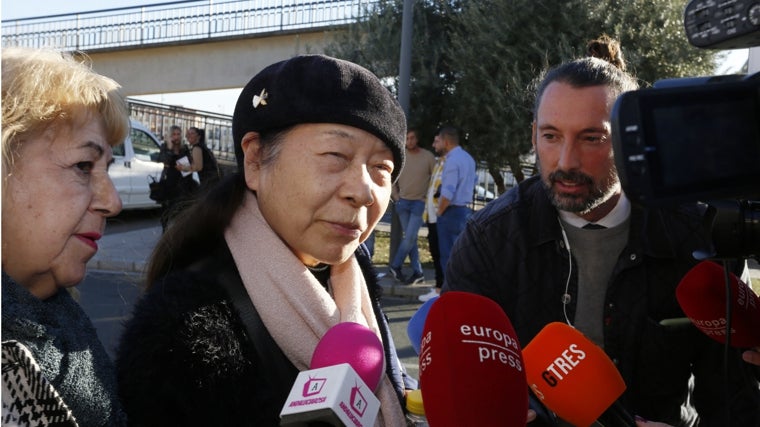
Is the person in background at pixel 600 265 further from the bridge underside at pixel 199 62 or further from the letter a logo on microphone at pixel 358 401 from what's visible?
the bridge underside at pixel 199 62

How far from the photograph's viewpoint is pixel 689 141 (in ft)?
5.06

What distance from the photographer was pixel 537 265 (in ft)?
8.05

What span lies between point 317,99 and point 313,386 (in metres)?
0.73

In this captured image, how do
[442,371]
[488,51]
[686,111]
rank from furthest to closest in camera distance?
[488,51] < [686,111] < [442,371]

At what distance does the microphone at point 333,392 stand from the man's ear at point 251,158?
0.52 meters

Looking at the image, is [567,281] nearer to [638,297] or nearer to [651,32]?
[638,297]

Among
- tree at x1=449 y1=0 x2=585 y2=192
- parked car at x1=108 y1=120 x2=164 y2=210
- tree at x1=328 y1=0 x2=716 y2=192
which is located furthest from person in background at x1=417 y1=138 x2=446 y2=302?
parked car at x1=108 y1=120 x2=164 y2=210

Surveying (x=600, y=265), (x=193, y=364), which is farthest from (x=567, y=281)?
(x=193, y=364)

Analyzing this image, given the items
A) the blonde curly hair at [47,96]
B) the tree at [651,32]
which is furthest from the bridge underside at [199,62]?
the blonde curly hair at [47,96]

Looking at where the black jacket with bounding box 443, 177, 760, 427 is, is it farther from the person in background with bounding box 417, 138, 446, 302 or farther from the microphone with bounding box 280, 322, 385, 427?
the person in background with bounding box 417, 138, 446, 302

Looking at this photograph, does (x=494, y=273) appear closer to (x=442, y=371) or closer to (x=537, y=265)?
(x=537, y=265)

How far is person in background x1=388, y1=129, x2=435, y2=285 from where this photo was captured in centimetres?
1030

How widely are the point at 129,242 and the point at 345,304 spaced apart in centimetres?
1159

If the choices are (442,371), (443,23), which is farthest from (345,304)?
(443,23)
